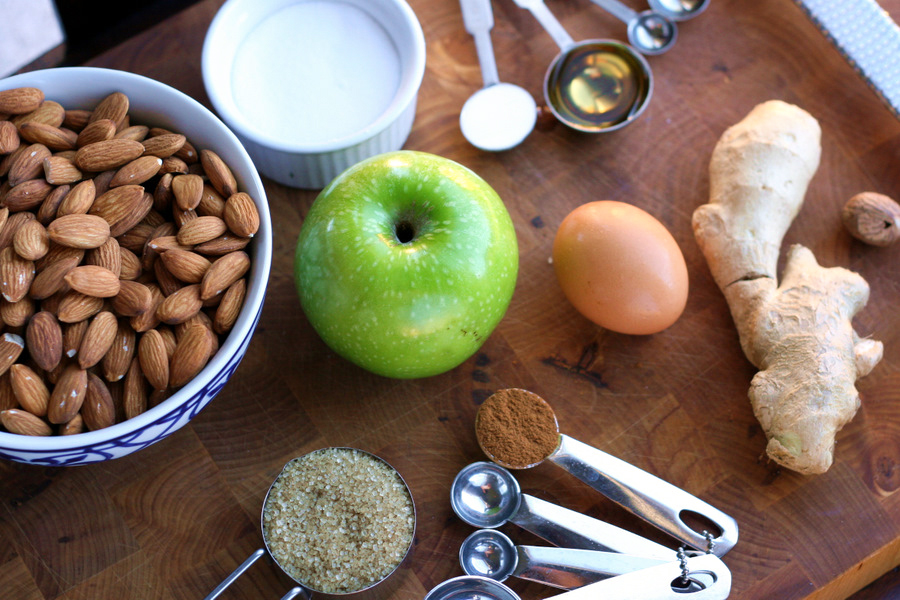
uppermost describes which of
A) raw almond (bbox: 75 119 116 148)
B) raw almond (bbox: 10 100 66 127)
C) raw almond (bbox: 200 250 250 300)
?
raw almond (bbox: 10 100 66 127)

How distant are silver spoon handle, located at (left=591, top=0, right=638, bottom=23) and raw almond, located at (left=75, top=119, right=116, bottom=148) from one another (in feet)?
2.12

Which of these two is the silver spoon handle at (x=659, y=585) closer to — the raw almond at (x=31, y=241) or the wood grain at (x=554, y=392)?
the wood grain at (x=554, y=392)

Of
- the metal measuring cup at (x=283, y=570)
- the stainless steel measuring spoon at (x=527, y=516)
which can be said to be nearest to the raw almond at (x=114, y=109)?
the metal measuring cup at (x=283, y=570)

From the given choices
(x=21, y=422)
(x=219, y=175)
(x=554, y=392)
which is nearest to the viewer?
(x=21, y=422)

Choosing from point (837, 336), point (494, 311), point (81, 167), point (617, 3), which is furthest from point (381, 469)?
point (617, 3)

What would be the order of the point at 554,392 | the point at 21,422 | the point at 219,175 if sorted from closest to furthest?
the point at 21,422 → the point at 219,175 → the point at 554,392

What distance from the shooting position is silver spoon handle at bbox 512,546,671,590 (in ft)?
2.42

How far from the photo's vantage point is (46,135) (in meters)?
0.70

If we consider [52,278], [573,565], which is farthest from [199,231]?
[573,565]

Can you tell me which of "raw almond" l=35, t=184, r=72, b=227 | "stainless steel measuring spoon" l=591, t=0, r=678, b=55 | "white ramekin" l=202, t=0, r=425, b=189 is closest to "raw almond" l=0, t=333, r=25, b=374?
"raw almond" l=35, t=184, r=72, b=227

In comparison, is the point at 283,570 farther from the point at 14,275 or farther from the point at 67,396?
the point at 14,275

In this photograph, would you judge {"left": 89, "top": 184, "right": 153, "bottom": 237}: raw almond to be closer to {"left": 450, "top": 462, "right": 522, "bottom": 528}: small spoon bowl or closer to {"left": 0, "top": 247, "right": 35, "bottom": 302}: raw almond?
{"left": 0, "top": 247, "right": 35, "bottom": 302}: raw almond

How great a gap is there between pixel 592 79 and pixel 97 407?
0.71m

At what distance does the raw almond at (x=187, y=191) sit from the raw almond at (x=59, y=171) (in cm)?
9
